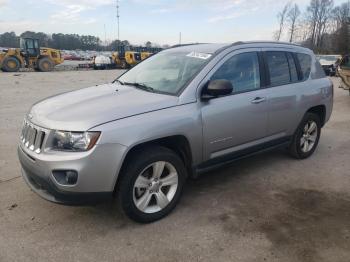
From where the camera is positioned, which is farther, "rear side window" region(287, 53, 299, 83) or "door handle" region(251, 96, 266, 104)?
"rear side window" region(287, 53, 299, 83)

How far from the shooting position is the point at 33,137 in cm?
332

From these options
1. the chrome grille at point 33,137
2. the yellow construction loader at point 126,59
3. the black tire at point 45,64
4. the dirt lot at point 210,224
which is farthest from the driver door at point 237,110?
the yellow construction loader at point 126,59

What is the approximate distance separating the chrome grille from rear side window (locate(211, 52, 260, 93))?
1896 millimetres

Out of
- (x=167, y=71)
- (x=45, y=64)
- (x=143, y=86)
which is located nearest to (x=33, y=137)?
(x=143, y=86)

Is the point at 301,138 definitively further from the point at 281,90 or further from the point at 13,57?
the point at 13,57

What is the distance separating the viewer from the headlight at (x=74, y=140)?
9.84 ft

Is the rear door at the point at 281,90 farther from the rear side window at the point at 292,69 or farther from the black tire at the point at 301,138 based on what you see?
the black tire at the point at 301,138

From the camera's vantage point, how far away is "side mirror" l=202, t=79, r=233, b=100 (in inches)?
143

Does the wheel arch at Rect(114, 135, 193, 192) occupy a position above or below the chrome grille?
below

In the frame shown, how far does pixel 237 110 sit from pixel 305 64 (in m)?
1.98

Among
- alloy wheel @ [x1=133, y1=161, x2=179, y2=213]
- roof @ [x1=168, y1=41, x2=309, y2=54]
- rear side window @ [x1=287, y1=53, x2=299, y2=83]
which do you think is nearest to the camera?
alloy wheel @ [x1=133, y1=161, x2=179, y2=213]

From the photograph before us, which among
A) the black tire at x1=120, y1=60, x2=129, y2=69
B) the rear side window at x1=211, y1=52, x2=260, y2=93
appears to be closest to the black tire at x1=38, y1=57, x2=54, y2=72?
the black tire at x1=120, y1=60, x2=129, y2=69

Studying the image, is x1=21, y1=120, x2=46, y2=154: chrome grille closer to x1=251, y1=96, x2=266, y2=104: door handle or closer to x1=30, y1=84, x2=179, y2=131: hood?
x1=30, y1=84, x2=179, y2=131: hood

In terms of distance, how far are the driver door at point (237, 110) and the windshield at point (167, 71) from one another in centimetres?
27
